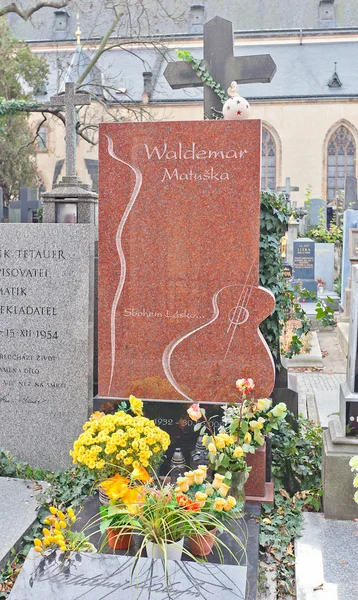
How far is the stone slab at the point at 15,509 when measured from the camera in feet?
12.0

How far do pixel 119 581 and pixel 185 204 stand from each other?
252cm

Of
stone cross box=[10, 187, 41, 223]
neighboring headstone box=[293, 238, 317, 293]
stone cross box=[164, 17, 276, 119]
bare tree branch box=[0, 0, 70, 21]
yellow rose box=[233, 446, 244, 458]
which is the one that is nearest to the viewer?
yellow rose box=[233, 446, 244, 458]

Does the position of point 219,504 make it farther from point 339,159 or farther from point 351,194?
point 339,159

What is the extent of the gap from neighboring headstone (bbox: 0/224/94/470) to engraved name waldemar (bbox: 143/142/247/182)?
2.56 ft

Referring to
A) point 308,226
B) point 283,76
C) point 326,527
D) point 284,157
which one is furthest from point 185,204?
point 283,76

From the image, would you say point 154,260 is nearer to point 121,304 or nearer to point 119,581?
point 121,304

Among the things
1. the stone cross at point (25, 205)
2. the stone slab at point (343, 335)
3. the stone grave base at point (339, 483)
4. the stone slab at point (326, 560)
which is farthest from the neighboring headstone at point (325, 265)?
the stone slab at point (326, 560)

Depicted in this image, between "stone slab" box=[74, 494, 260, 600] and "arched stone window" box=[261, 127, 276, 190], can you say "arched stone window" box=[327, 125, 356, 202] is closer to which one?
"arched stone window" box=[261, 127, 276, 190]

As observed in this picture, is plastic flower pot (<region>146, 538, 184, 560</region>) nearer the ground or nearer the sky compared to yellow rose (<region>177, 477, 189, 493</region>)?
nearer the ground

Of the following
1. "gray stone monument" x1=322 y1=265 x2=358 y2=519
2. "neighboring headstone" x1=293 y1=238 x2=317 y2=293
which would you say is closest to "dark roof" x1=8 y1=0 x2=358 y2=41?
"neighboring headstone" x1=293 y1=238 x2=317 y2=293

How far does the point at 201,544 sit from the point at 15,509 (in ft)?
4.64

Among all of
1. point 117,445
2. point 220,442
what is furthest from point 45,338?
point 220,442

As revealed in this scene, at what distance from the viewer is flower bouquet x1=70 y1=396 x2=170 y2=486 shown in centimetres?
369

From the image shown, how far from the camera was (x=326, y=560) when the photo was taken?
3.65m
